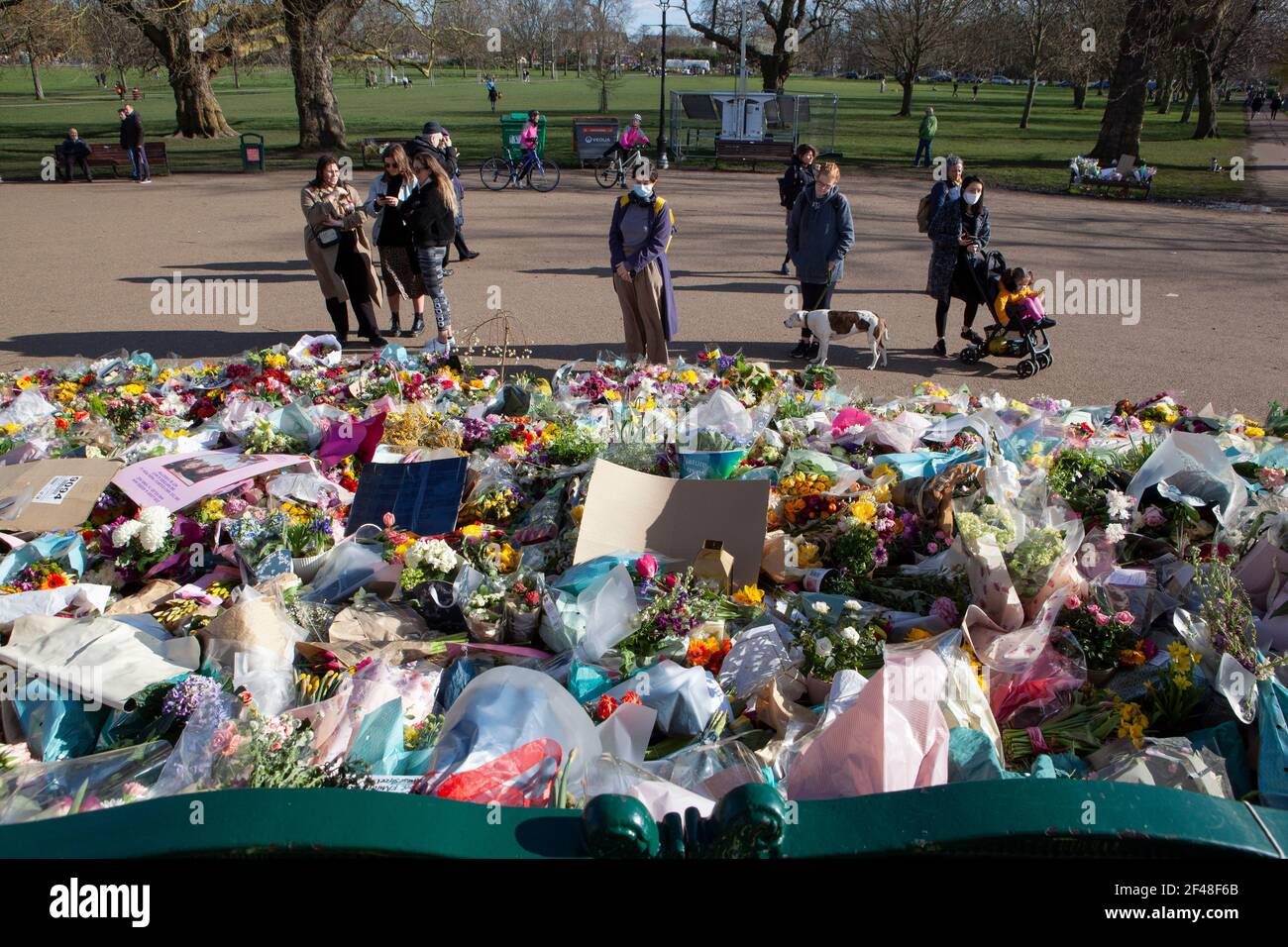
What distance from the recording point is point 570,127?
29469mm

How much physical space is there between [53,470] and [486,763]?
3654 millimetres

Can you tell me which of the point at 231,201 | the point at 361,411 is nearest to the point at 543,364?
the point at 361,411

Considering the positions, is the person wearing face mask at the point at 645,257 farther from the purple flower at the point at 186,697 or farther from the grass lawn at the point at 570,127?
the grass lawn at the point at 570,127

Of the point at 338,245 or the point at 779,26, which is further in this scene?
the point at 779,26

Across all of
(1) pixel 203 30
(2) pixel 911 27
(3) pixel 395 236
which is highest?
(2) pixel 911 27

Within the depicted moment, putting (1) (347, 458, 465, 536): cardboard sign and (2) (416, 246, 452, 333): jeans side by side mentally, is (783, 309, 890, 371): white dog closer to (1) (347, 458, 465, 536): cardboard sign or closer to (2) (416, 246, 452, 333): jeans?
(2) (416, 246, 452, 333): jeans

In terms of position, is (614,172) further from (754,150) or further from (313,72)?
(313,72)

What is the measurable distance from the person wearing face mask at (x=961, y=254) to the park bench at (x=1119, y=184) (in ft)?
36.4

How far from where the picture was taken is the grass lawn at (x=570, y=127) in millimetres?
21250

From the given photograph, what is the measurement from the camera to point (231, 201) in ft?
53.9

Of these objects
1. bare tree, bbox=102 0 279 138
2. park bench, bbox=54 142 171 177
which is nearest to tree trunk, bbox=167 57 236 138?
bare tree, bbox=102 0 279 138

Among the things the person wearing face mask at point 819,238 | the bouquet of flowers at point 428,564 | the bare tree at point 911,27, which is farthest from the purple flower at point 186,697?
the bare tree at point 911,27

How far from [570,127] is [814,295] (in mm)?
23703

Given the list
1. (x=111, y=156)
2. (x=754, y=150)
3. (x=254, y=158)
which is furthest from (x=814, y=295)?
(x=111, y=156)
